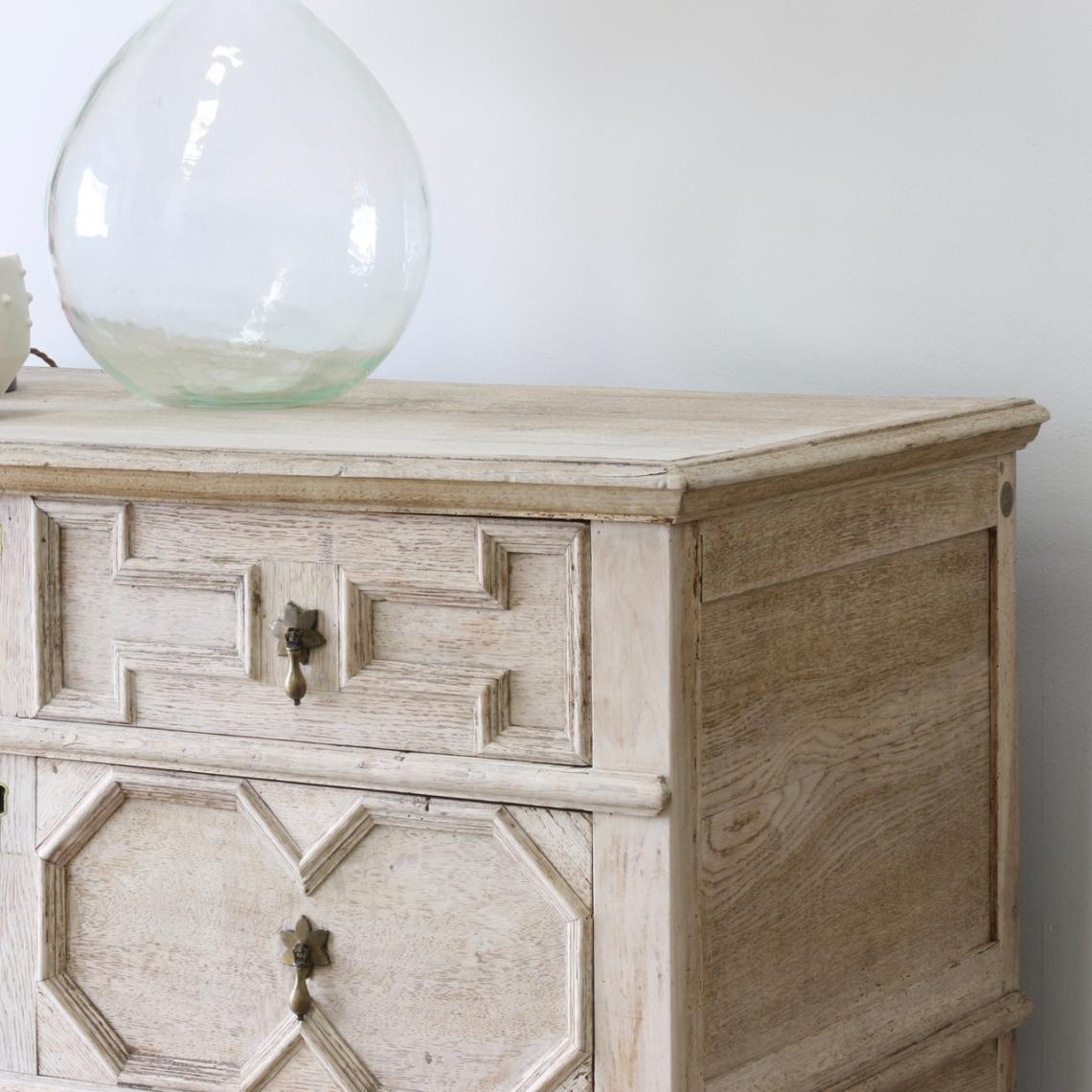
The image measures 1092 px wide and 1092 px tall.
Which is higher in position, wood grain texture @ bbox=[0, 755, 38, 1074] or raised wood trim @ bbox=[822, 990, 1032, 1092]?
wood grain texture @ bbox=[0, 755, 38, 1074]

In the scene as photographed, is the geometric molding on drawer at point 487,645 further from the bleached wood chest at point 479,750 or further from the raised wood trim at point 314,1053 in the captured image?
the raised wood trim at point 314,1053

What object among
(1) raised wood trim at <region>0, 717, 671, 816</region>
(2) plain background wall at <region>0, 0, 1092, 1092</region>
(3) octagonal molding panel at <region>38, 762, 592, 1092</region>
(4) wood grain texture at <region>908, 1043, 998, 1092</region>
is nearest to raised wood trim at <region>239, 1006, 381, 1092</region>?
(3) octagonal molding panel at <region>38, 762, 592, 1092</region>

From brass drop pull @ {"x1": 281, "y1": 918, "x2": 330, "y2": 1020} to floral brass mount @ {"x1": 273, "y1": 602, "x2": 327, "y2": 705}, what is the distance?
0.41ft

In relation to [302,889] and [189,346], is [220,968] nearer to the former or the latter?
[302,889]

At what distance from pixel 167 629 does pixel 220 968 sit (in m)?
0.19

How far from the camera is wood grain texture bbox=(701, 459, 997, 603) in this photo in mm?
838

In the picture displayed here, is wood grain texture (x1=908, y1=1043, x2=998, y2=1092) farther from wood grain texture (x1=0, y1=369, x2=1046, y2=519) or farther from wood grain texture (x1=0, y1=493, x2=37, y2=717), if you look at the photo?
wood grain texture (x1=0, y1=493, x2=37, y2=717)

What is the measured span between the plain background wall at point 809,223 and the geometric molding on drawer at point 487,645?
0.55m

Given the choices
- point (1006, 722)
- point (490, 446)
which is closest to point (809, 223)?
point (1006, 722)

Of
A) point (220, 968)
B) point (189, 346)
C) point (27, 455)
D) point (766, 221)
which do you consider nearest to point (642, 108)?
point (766, 221)

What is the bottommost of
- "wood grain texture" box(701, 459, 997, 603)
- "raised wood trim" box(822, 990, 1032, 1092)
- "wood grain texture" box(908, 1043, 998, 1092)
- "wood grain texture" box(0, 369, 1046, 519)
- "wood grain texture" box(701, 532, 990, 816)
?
"wood grain texture" box(908, 1043, 998, 1092)

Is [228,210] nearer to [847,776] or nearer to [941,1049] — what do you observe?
[847,776]

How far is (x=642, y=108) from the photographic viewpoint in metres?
1.35

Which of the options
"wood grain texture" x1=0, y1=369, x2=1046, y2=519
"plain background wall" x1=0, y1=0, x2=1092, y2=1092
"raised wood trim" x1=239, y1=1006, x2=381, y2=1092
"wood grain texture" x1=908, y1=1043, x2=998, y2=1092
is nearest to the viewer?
"wood grain texture" x1=0, y1=369, x2=1046, y2=519
